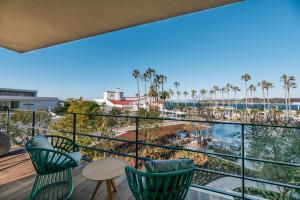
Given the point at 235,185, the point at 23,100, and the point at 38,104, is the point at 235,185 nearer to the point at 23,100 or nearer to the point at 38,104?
the point at 23,100

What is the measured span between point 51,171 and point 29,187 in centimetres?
69

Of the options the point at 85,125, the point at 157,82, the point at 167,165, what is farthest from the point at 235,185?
the point at 157,82

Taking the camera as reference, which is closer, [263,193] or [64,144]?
[64,144]

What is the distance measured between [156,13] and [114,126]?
1105 centimetres

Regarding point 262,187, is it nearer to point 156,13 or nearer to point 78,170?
point 78,170

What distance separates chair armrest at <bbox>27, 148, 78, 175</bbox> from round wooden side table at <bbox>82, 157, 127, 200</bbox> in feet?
0.64

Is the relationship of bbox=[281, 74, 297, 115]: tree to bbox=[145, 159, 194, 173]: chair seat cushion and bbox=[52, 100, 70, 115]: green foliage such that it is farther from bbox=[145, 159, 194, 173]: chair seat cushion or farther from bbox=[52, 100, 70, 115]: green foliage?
bbox=[145, 159, 194, 173]: chair seat cushion

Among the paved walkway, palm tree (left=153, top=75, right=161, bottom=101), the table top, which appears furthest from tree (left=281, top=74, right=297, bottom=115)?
the table top

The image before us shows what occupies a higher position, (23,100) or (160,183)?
(23,100)

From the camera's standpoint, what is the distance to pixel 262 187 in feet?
18.7

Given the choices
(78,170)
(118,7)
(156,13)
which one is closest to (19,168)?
(78,170)

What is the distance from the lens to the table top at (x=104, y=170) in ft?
5.31

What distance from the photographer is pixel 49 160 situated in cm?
171

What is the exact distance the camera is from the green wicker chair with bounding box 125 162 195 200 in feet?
3.62
